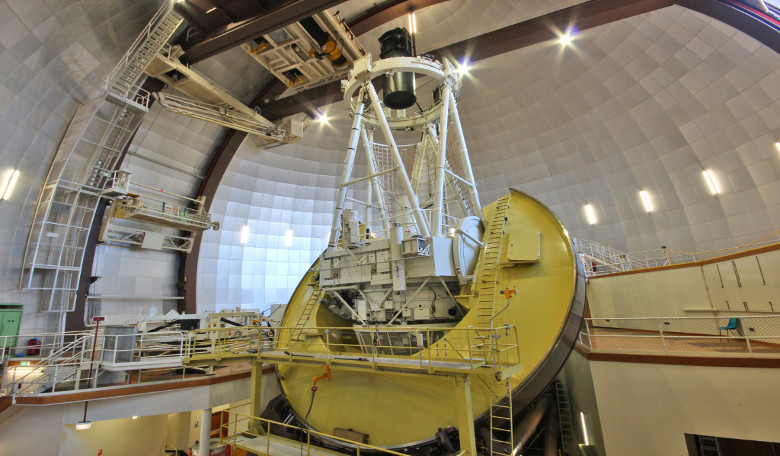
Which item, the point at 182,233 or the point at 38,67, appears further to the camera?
the point at 182,233

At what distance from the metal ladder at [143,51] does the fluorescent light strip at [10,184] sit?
4605mm

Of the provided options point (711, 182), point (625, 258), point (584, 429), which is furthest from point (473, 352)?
point (711, 182)

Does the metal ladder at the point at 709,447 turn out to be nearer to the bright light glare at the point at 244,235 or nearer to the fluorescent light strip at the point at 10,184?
the fluorescent light strip at the point at 10,184

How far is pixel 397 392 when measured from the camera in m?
7.88

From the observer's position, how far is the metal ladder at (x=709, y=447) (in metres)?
8.05

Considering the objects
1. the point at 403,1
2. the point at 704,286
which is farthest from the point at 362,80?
the point at 704,286

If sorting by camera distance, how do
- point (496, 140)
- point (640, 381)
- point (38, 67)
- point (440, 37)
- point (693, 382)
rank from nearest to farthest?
point (693, 382)
point (640, 381)
point (38, 67)
point (440, 37)
point (496, 140)

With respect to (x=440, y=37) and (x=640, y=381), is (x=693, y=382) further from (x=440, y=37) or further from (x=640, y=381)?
(x=440, y=37)

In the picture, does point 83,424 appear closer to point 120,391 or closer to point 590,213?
point 120,391

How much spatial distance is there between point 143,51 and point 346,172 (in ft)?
36.7

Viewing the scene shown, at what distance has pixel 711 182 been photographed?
16953mm

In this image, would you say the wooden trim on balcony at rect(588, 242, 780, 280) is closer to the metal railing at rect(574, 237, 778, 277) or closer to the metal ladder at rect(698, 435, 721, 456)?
the metal railing at rect(574, 237, 778, 277)

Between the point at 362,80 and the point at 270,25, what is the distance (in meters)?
5.46

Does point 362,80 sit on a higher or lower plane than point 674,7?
lower
